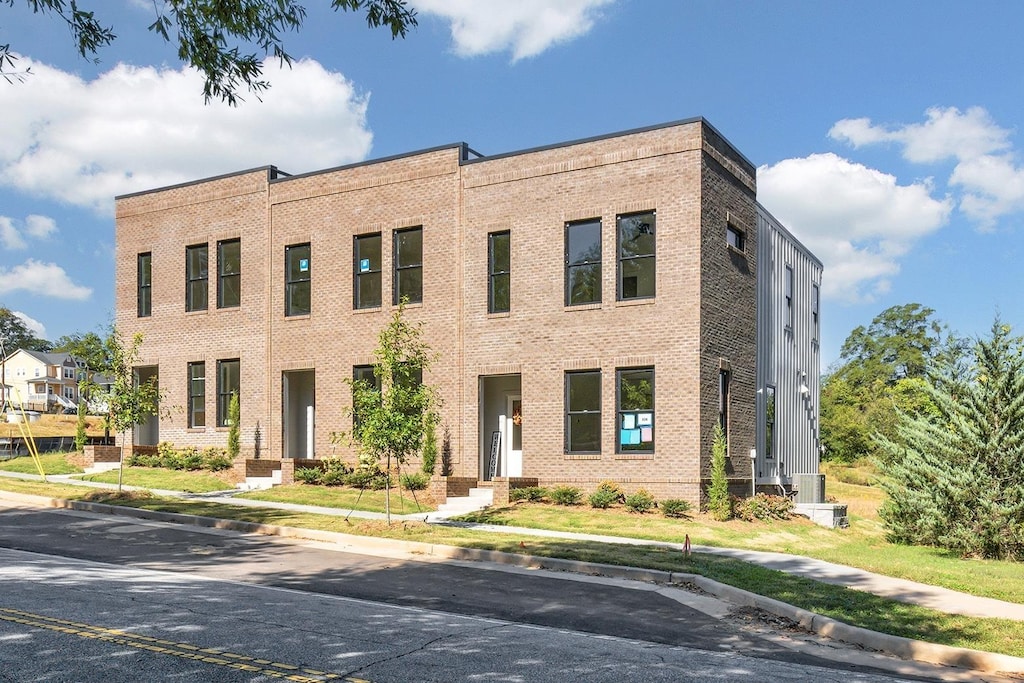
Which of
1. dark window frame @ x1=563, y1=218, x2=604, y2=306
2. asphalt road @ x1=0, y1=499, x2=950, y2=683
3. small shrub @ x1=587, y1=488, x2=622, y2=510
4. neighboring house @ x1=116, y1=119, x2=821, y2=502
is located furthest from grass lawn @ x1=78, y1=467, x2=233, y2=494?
dark window frame @ x1=563, y1=218, x2=604, y2=306

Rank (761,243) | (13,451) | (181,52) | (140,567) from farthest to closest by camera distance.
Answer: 1. (13,451)
2. (761,243)
3. (140,567)
4. (181,52)

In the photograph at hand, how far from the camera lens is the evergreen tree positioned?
17.2 m

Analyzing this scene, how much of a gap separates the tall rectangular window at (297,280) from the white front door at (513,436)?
679 centimetres

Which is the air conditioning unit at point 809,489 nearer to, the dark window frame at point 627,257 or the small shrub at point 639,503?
the small shrub at point 639,503

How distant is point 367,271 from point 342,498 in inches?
267

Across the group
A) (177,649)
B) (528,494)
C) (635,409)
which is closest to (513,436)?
(528,494)

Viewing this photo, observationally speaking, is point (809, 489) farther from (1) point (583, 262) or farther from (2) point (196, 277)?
(2) point (196, 277)

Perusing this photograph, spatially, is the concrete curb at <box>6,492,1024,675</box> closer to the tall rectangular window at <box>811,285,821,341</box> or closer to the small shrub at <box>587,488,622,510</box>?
the small shrub at <box>587,488,622,510</box>

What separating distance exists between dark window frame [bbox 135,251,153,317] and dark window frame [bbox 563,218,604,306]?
48.3 ft

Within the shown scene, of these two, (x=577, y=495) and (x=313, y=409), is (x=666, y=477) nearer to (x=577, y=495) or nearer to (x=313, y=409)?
(x=577, y=495)

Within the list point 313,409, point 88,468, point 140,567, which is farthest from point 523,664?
point 88,468

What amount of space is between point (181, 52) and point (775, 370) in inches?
807

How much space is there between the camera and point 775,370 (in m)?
27.4

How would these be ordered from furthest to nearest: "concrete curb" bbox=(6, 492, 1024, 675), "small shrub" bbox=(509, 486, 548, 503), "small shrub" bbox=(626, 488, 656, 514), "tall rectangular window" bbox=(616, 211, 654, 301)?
1. "tall rectangular window" bbox=(616, 211, 654, 301)
2. "small shrub" bbox=(509, 486, 548, 503)
3. "small shrub" bbox=(626, 488, 656, 514)
4. "concrete curb" bbox=(6, 492, 1024, 675)
